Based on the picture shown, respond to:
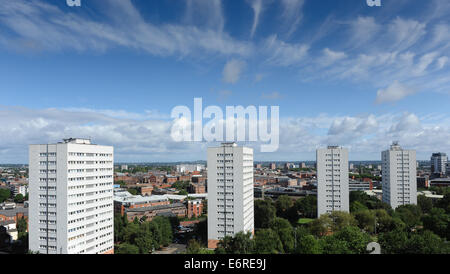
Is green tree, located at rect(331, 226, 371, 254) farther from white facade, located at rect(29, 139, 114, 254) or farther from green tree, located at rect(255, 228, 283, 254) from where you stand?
white facade, located at rect(29, 139, 114, 254)

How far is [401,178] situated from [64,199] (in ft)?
82.8

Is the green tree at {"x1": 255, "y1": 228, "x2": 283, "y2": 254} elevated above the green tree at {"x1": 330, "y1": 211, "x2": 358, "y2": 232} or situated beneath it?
elevated above

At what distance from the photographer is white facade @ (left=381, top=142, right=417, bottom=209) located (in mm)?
25250

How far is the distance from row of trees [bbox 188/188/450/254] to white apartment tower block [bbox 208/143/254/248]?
1.74 metres

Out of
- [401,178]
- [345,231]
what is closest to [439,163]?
[401,178]

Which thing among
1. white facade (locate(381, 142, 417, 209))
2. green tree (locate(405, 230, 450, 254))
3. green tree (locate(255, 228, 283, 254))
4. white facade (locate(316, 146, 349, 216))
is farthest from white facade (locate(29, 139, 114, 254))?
white facade (locate(381, 142, 417, 209))

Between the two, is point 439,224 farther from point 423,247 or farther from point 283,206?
point 283,206

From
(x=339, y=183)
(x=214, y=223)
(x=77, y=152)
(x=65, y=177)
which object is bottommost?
(x=214, y=223)

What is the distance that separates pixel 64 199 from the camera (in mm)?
12531

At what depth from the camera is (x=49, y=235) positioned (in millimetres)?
12680
